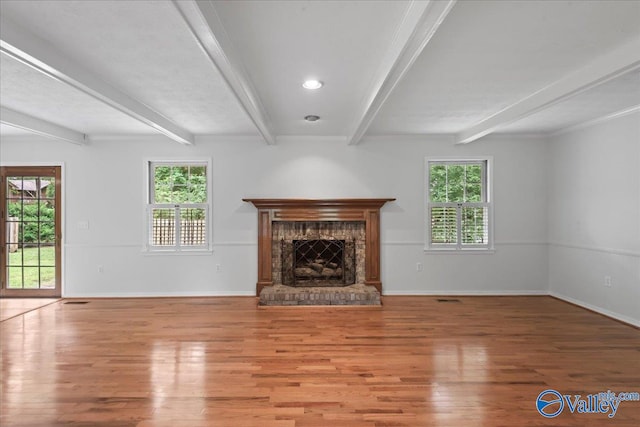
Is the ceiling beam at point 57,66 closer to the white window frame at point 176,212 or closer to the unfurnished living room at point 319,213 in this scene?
the unfurnished living room at point 319,213

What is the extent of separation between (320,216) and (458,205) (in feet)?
7.04

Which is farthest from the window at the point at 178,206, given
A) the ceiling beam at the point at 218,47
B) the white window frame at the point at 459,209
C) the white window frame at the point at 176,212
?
the white window frame at the point at 459,209

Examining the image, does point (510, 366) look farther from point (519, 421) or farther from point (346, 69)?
point (346, 69)

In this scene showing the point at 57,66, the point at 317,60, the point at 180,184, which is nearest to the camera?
the point at 57,66

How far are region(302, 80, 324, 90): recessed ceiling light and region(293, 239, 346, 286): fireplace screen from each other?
2661mm

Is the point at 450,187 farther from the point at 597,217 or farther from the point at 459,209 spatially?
the point at 597,217

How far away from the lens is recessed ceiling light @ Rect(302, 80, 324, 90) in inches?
117

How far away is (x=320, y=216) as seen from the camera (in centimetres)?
507

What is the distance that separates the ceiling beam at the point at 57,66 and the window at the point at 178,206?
5.19ft

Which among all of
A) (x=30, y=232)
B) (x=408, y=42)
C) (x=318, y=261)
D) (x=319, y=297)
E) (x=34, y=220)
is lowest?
(x=319, y=297)

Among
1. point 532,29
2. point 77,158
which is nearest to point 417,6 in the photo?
point 532,29

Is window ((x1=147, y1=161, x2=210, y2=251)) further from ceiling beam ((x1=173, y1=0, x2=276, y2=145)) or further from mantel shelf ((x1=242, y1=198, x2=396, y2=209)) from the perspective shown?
ceiling beam ((x1=173, y1=0, x2=276, y2=145))

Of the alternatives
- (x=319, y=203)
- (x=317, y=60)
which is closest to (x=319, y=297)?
(x=319, y=203)

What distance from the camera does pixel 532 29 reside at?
7.04 feet
